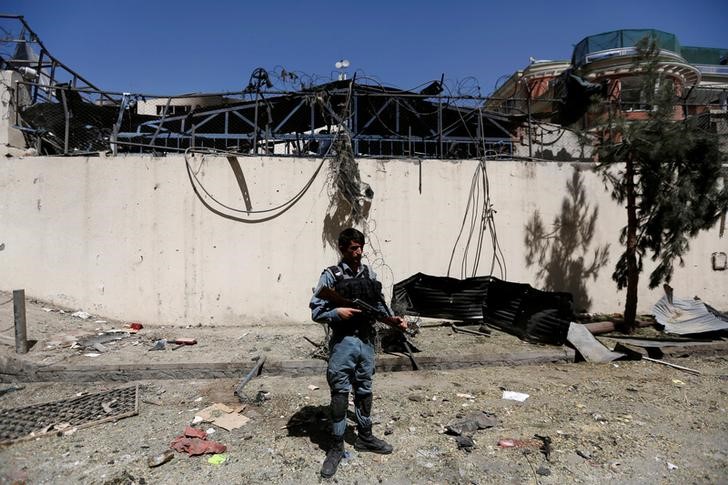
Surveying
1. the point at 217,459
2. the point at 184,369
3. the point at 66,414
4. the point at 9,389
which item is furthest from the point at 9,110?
the point at 217,459

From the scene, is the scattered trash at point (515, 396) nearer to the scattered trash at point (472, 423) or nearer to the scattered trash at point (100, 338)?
the scattered trash at point (472, 423)

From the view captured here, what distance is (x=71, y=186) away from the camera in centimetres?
728

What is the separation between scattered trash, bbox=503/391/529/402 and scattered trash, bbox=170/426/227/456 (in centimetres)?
284

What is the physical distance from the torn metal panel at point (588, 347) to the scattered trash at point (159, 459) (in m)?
5.10

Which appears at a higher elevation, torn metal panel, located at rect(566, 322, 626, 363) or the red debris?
torn metal panel, located at rect(566, 322, 626, 363)

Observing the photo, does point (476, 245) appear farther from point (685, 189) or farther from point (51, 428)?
point (51, 428)

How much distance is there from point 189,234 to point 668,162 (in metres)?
7.89

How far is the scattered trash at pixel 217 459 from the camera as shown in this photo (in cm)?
317

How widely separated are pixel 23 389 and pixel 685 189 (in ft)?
30.4

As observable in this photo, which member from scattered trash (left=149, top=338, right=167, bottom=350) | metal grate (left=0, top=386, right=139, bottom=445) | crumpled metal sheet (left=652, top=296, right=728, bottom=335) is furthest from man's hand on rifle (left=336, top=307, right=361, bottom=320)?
crumpled metal sheet (left=652, top=296, right=728, bottom=335)

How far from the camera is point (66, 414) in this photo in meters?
4.07

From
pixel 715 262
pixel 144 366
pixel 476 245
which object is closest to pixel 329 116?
pixel 476 245

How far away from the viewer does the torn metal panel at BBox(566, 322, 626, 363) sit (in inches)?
220

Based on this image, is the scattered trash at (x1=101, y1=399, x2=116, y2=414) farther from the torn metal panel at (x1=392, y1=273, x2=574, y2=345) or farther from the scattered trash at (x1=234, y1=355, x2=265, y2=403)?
the torn metal panel at (x1=392, y1=273, x2=574, y2=345)
